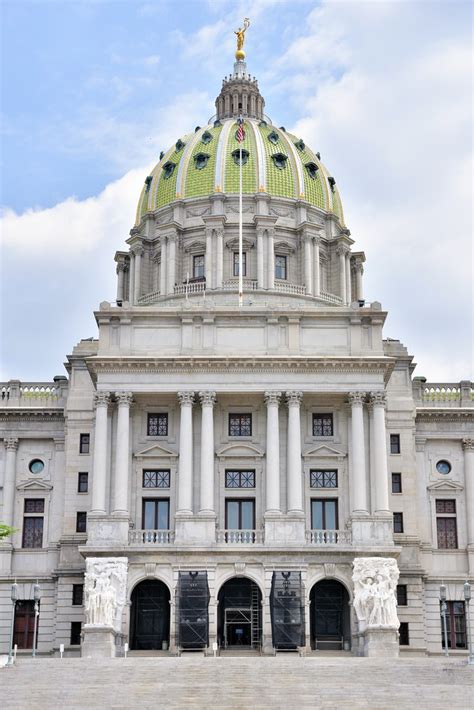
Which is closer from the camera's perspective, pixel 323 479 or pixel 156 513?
pixel 156 513

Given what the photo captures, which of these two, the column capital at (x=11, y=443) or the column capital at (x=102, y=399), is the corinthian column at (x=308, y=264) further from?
the column capital at (x=102, y=399)

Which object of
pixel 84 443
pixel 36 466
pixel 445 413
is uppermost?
pixel 445 413

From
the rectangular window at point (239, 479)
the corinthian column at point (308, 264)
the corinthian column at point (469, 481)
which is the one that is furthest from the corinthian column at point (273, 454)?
the corinthian column at point (308, 264)

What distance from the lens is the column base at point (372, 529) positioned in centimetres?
6378

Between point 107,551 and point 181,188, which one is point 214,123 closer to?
point 181,188

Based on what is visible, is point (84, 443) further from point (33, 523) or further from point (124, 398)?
point (124, 398)

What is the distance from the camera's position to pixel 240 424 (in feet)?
224

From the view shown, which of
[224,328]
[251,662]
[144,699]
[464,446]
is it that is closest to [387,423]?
[464,446]

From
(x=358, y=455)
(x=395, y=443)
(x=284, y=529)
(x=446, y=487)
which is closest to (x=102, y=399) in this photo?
(x=284, y=529)

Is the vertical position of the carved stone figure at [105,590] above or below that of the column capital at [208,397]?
below

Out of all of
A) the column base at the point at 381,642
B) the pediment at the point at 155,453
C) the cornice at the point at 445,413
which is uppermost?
the cornice at the point at 445,413

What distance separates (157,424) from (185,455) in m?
3.48

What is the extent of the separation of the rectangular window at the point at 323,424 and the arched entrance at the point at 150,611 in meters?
11.8

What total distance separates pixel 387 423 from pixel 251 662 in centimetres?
2446
